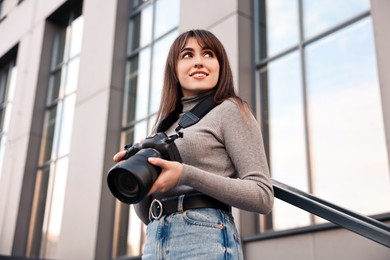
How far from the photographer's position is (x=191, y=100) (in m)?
2.05

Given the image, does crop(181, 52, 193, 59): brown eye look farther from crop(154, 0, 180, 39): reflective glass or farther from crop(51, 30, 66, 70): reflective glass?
crop(51, 30, 66, 70): reflective glass

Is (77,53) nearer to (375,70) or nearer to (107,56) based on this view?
(107,56)

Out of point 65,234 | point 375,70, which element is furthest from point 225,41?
point 65,234

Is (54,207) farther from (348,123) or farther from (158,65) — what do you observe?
(348,123)

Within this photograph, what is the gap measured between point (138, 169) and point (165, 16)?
832cm

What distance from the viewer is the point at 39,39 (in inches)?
506

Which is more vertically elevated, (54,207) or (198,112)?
(54,207)

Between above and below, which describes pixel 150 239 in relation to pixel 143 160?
below

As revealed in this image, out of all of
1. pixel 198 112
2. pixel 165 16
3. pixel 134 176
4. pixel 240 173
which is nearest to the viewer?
pixel 134 176

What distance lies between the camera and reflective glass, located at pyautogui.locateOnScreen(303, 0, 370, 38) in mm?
5982

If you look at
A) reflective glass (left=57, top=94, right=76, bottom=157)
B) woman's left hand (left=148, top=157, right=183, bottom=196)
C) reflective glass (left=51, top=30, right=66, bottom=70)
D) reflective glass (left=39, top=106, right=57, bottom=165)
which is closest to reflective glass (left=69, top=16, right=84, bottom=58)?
reflective glass (left=51, top=30, right=66, bottom=70)

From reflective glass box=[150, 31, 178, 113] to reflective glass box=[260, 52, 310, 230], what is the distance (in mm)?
2611

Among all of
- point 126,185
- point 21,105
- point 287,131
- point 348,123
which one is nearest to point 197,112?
point 126,185

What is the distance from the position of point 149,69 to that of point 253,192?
7976 millimetres
